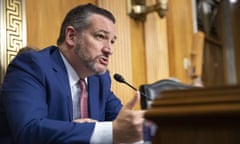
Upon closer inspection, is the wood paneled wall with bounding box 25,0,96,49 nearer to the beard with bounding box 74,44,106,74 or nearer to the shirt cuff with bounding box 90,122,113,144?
the beard with bounding box 74,44,106,74

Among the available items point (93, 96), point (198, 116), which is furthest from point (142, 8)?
point (198, 116)

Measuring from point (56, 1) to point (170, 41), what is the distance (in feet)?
3.96

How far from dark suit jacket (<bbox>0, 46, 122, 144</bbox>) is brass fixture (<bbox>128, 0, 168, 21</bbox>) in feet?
4.29

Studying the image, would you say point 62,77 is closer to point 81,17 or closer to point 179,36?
point 81,17

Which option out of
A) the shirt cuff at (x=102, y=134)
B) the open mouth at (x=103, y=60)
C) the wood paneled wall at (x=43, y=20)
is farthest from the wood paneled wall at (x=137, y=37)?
the shirt cuff at (x=102, y=134)

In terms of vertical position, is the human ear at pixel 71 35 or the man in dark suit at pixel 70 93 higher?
the human ear at pixel 71 35

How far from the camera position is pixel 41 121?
1.07 m

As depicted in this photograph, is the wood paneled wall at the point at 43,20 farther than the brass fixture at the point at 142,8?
No

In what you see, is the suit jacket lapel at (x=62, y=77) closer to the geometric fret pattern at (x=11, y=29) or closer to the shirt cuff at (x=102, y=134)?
the shirt cuff at (x=102, y=134)

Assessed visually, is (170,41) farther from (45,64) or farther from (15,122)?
(15,122)

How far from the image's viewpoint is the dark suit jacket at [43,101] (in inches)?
40.7

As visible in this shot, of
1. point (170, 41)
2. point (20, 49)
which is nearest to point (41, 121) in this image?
point (20, 49)

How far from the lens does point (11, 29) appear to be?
1915mm

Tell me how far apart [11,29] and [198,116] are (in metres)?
1.66
